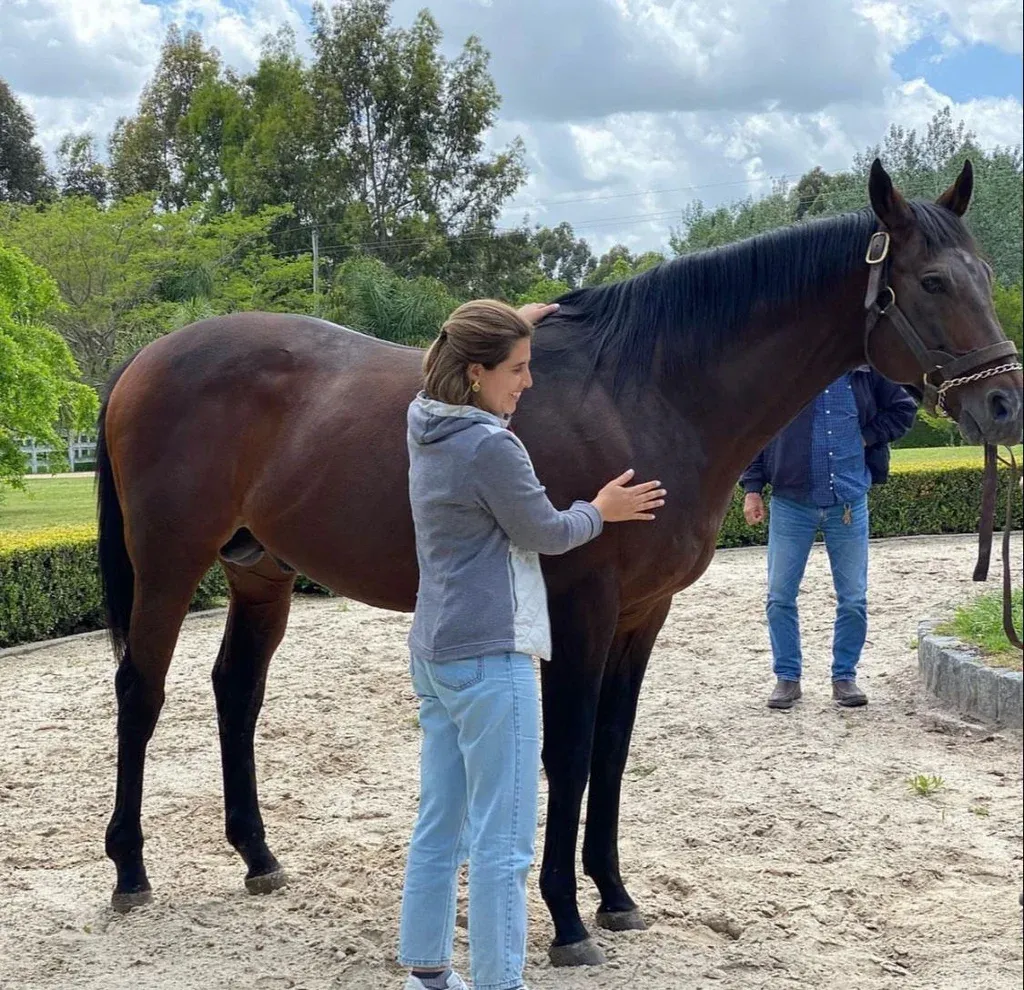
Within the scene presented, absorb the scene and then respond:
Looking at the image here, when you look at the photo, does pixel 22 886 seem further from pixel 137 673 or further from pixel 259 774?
pixel 259 774

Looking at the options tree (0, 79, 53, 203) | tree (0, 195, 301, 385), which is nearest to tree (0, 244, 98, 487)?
tree (0, 195, 301, 385)

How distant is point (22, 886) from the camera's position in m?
3.65

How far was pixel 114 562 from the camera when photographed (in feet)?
12.8

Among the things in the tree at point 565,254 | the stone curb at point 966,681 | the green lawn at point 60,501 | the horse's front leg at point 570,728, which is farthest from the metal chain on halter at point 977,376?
the tree at point 565,254

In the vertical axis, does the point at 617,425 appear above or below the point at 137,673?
above

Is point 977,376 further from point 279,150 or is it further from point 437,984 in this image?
point 279,150

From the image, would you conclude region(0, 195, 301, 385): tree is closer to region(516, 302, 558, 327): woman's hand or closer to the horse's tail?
the horse's tail

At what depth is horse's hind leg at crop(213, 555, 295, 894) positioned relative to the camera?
3807 millimetres

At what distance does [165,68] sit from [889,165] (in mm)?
23474

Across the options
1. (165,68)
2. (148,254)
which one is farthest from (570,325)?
(165,68)

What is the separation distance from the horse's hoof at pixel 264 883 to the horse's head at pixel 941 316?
2.49m

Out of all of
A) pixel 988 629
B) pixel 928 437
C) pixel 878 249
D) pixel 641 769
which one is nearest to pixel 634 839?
pixel 641 769

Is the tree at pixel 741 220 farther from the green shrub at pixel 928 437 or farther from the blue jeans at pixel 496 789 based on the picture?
the blue jeans at pixel 496 789

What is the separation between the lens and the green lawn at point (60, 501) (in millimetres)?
12234
